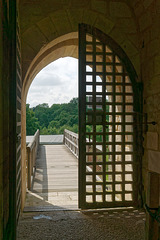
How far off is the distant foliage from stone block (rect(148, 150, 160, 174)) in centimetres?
2424

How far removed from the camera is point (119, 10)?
3.53 m

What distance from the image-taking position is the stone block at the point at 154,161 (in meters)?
2.99

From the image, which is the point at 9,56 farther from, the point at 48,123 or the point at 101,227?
the point at 48,123

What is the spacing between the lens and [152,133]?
321 centimetres

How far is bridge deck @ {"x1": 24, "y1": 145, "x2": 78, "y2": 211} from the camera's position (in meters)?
4.02

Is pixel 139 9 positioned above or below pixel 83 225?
above

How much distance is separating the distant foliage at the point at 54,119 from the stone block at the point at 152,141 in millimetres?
24147

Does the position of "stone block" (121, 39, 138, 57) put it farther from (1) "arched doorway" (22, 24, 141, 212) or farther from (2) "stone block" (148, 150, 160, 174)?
(2) "stone block" (148, 150, 160, 174)

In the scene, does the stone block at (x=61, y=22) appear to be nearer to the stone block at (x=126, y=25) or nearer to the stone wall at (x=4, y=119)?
the stone block at (x=126, y=25)

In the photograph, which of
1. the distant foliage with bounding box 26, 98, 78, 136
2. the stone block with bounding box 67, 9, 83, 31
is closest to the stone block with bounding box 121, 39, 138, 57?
the stone block with bounding box 67, 9, 83, 31

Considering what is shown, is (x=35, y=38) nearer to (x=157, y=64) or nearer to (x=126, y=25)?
(x=126, y=25)

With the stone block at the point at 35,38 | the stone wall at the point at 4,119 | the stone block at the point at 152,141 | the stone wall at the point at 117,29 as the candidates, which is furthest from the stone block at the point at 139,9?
the stone wall at the point at 4,119

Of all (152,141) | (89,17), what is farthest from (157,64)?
(89,17)

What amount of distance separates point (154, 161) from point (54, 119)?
30099 mm
